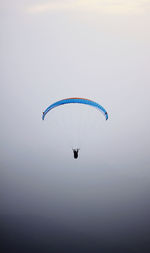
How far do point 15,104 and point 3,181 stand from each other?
8864 millimetres

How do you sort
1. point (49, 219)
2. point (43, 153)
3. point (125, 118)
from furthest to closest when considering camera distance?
point (49, 219) → point (43, 153) → point (125, 118)

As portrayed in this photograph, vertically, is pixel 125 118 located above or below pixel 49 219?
above

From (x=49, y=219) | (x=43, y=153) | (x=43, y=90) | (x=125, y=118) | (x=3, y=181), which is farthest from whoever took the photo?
(x=49, y=219)

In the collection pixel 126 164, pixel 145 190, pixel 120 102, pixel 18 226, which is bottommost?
pixel 18 226

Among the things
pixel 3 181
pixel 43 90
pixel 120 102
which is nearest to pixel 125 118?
pixel 120 102

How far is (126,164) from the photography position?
18.0 meters

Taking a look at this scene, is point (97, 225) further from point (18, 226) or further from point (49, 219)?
point (18, 226)

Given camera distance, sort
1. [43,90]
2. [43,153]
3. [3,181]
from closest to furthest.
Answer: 1. [43,90]
2. [43,153]
3. [3,181]

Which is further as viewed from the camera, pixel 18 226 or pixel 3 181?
pixel 18 226

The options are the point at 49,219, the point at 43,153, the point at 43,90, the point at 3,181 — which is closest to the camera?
the point at 43,90

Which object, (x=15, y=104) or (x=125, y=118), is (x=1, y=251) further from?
(x=125, y=118)

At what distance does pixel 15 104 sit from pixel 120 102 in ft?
24.6

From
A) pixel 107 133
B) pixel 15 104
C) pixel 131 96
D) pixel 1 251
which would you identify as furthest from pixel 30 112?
pixel 1 251

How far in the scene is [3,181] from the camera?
19.6 m
